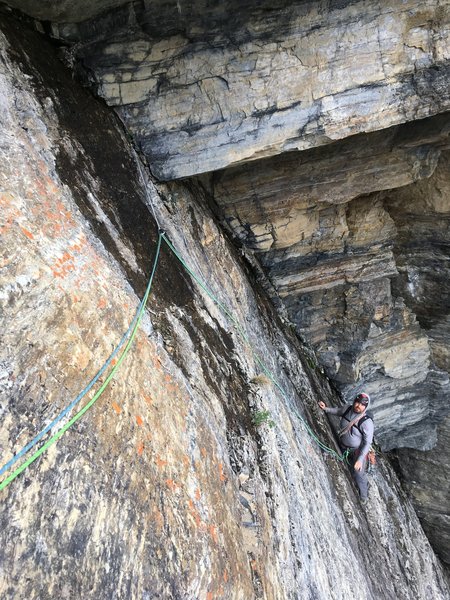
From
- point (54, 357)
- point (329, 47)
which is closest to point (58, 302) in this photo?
point (54, 357)

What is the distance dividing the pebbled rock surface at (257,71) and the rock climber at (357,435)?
4.71 metres

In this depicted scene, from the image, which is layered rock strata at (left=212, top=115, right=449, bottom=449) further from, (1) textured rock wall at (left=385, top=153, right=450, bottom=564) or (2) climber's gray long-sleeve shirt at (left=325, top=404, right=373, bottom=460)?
(2) climber's gray long-sleeve shirt at (left=325, top=404, right=373, bottom=460)

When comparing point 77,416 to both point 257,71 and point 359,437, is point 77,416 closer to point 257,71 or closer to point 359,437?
Result: point 257,71

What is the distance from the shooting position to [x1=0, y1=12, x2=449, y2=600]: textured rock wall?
312 centimetres

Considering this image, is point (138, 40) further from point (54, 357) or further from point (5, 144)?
point (54, 357)

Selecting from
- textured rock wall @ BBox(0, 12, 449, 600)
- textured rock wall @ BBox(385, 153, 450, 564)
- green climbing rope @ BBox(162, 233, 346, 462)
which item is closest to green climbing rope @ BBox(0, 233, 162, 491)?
textured rock wall @ BBox(0, 12, 449, 600)

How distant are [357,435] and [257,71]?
6.45 m

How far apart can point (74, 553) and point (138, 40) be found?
19.1 ft

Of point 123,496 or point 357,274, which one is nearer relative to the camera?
point 123,496

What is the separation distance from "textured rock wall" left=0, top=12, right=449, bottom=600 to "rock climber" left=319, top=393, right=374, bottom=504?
1.20 m

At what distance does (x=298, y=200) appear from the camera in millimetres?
8312

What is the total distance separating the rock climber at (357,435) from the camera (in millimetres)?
8078

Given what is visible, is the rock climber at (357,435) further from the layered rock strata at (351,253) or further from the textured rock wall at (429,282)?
the textured rock wall at (429,282)

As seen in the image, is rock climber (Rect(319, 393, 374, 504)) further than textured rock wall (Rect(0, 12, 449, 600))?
Yes
